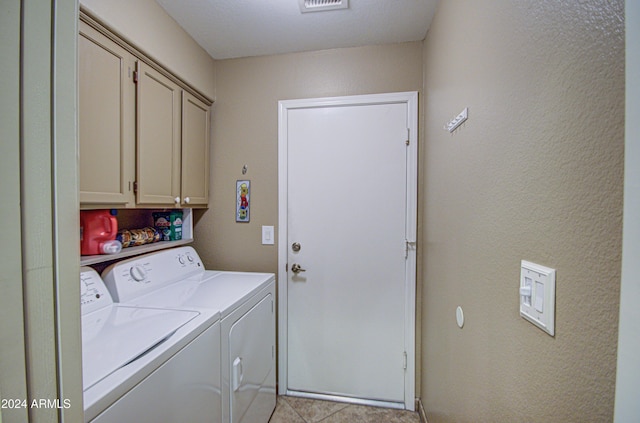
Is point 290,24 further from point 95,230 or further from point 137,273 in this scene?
point 137,273

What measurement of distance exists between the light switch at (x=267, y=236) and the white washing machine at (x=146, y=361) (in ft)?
2.95

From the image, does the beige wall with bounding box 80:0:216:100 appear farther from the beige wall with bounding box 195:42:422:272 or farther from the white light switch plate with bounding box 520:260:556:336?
the white light switch plate with bounding box 520:260:556:336

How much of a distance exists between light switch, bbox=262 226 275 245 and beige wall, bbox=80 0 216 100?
3.55 feet

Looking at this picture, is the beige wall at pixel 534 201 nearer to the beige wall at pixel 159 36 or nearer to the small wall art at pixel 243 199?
the small wall art at pixel 243 199

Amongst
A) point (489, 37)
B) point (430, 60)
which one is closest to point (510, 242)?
point (489, 37)

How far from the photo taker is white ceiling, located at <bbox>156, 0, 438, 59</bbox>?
153 centimetres

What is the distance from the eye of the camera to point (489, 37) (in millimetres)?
869

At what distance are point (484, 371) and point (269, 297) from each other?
126 centimetres

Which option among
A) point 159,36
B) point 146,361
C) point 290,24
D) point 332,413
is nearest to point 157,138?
point 159,36

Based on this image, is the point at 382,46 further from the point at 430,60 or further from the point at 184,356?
the point at 184,356

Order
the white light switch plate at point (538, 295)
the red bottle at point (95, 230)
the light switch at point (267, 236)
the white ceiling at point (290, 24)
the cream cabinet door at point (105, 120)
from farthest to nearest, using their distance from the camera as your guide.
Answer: the light switch at point (267, 236) < the white ceiling at point (290, 24) < the red bottle at point (95, 230) < the cream cabinet door at point (105, 120) < the white light switch plate at point (538, 295)

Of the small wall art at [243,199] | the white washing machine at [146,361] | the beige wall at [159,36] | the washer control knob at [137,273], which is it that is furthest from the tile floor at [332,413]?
the beige wall at [159,36]

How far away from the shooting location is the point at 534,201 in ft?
2.08

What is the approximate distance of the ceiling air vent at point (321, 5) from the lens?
59.2 inches
